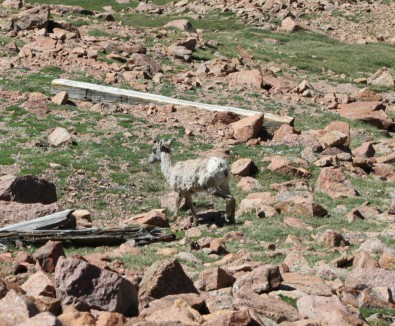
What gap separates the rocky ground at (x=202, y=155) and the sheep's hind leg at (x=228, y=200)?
13.3 inches

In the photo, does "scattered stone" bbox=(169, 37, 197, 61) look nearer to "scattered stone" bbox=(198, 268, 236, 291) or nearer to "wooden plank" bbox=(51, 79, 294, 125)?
"wooden plank" bbox=(51, 79, 294, 125)

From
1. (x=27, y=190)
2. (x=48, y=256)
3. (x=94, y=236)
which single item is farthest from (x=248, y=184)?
(x=48, y=256)

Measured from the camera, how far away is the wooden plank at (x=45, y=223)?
616 inches

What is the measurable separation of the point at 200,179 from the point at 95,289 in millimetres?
7491

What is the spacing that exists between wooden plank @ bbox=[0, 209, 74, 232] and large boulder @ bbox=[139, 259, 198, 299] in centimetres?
439

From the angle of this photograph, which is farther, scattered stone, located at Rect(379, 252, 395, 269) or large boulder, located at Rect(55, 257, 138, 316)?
scattered stone, located at Rect(379, 252, 395, 269)

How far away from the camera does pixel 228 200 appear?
1817cm

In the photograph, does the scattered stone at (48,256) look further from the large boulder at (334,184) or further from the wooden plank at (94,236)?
the large boulder at (334,184)

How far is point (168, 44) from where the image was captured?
3875 cm

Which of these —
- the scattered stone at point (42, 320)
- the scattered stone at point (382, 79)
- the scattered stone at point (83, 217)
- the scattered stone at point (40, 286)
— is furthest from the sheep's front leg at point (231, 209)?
the scattered stone at point (382, 79)

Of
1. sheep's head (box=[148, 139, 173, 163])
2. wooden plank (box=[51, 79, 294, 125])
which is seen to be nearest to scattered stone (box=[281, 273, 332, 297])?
sheep's head (box=[148, 139, 173, 163])

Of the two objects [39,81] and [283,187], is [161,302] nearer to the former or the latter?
[283,187]

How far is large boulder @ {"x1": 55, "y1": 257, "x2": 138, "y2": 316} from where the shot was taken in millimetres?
10703

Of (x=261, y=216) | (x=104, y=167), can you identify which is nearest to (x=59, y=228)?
(x=261, y=216)
